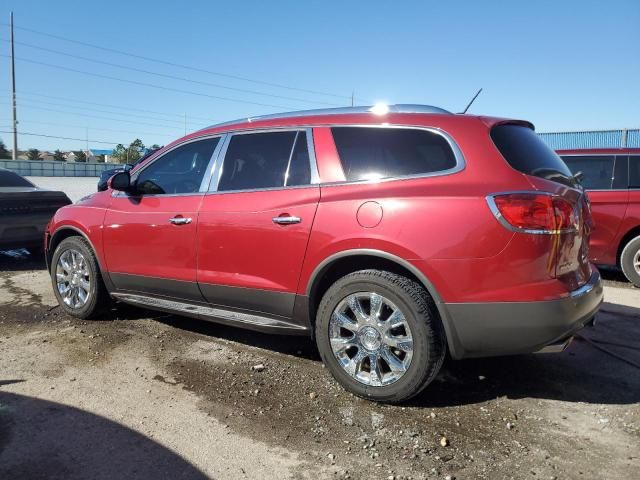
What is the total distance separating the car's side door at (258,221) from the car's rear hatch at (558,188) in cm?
124

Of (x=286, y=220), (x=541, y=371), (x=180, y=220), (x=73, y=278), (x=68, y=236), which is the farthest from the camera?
(x=68, y=236)

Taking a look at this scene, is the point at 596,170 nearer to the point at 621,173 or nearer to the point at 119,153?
the point at 621,173

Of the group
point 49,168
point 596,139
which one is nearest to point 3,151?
point 49,168

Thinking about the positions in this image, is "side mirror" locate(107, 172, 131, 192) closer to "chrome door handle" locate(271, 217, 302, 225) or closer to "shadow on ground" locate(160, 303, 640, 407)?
"shadow on ground" locate(160, 303, 640, 407)

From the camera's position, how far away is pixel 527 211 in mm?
2836

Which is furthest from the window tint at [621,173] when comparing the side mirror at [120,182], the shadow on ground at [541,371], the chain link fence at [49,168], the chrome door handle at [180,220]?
the chain link fence at [49,168]

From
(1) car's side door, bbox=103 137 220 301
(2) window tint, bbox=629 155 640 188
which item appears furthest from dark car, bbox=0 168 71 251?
(2) window tint, bbox=629 155 640 188

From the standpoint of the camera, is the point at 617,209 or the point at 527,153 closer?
the point at 527,153

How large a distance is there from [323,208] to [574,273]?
1554 millimetres

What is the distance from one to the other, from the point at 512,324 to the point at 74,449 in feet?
7.94

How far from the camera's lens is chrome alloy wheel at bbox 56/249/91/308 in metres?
4.90

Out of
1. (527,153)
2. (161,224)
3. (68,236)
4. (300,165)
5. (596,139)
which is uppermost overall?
(596,139)

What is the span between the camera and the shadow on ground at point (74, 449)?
2510 mm

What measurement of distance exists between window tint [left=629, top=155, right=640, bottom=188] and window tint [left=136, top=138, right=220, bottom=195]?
5.52 m
